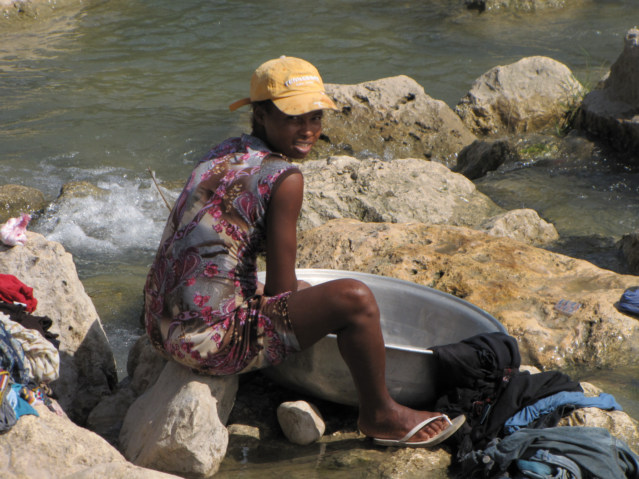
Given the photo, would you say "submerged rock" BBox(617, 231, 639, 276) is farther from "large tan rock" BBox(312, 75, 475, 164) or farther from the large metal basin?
"large tan rock" BBox(312, 75, 475, 164)

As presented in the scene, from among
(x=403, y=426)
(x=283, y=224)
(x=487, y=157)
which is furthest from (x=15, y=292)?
(x=487, y=157)

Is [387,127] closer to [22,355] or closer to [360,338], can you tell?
[360,338]

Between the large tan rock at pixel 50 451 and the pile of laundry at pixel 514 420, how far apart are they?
1.26 m

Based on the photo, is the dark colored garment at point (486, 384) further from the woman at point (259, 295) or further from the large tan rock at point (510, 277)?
the large tan rock at point (510, 277)

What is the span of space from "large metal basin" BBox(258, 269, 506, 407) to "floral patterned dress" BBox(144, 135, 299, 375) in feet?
0.65

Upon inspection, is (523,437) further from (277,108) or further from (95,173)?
(95,173)

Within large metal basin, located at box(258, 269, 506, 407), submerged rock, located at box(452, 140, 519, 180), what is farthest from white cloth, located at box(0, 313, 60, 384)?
submerged rock, located at box(452, 140, 519, 180)

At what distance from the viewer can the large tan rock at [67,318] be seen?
12.2 feet

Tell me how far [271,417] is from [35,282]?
1355 millimetres

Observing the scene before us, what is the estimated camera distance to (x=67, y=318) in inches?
149

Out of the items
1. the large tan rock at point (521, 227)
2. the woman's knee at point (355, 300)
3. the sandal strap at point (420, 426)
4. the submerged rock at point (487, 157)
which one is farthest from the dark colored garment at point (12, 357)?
the submerged rock at point (487, 157)

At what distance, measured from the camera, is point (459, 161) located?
8602 mm

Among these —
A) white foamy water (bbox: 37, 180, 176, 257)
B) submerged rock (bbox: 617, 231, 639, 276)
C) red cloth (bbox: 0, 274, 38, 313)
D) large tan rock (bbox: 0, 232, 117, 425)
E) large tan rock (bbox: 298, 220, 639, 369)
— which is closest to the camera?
red cloth (bbox: 0, 274, 38, 313)

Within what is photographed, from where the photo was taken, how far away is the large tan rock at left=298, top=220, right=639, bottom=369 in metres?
3.92
